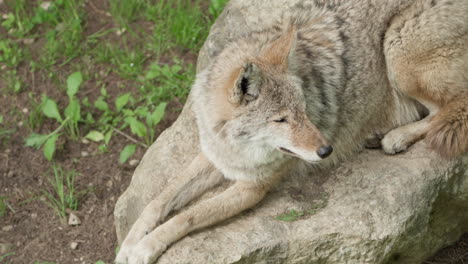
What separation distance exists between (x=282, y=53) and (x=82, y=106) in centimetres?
317

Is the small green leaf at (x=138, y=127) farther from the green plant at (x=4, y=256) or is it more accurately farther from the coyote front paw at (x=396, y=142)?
the coyote front paw at (x=396, y=142)

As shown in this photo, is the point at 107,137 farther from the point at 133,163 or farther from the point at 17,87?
the point at 17,87

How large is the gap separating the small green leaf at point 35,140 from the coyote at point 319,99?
1.98 meters

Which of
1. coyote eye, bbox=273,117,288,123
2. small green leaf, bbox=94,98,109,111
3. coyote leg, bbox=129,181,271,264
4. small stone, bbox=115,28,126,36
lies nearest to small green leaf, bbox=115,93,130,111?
small green leaf, bbox=94,98,109,111

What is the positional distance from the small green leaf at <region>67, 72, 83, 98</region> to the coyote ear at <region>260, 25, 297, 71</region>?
276cm

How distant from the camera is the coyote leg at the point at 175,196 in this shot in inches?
181

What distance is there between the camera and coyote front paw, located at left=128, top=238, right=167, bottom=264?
14.0ft

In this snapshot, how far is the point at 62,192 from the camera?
5.78 meters

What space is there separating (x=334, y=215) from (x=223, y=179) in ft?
3.20

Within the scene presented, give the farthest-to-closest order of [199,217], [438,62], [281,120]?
1. [438,62]
2. [199,217]
3. [281,120]

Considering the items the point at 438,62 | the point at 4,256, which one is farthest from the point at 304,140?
the point at 4,256

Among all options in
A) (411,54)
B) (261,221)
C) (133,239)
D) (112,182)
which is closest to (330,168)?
(261,221)

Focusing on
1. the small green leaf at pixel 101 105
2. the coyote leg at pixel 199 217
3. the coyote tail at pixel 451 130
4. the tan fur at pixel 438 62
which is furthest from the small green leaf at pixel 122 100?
the coyote tail at pixel 451 130

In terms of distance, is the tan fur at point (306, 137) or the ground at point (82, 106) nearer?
the tan fur at point (306, 137)
